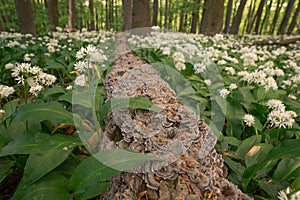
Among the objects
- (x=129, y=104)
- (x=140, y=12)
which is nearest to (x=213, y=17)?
(x=140, y=12)

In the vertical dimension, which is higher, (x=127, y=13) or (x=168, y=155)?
(x=127, y=13)

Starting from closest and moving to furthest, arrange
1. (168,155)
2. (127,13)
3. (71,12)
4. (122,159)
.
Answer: (122,159) → (168,155) → (127,13) → (71,12)

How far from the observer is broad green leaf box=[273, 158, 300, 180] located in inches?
69.0

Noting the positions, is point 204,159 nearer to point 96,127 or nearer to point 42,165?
point 96,127

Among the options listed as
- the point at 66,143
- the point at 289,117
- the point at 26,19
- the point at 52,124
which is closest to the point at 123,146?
the point at 66,143

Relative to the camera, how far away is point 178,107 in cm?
207

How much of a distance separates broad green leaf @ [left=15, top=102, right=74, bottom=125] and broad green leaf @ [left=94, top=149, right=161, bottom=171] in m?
0.56

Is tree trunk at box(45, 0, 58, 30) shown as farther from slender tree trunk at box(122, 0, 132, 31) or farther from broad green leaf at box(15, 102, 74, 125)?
broad green leaf at box(15, 102, 74, 125)

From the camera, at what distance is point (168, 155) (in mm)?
1424

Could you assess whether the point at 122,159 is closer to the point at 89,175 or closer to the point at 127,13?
the point at 89,175

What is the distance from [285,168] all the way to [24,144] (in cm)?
187

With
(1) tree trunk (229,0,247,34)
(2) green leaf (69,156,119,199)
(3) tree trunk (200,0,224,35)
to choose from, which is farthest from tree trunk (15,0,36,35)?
(1) tree trunk (229,0,247,34)

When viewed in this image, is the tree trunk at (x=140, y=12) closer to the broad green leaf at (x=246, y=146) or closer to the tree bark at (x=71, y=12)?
the tree bark at (x=71, y=12)

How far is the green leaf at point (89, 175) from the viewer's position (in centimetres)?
120
